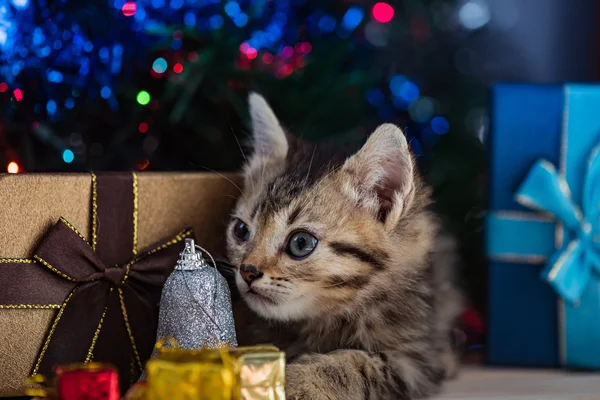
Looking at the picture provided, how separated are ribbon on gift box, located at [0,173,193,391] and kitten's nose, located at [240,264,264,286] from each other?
6.2 inches

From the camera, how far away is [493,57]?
6.96ft

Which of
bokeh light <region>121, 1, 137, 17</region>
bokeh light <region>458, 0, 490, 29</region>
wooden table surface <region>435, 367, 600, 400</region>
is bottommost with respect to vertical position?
wooden table surface <region>435, 367, 600, 400</region>

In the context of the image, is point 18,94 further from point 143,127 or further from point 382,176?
point 382,176

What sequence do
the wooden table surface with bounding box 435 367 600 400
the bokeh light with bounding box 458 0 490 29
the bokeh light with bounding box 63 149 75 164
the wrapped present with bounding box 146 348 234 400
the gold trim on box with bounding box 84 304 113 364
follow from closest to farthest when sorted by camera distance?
1. the wrapped present with bounding box 146 348 234 400
2. the gold trim on box with bounding box 84 304 113 364
3. the wooden table surface with bounding box 435 367 600 400
4. the bokeh light with bounding box 63 149 75 164
5. the bokeh light with bounding box 458 0 490 29

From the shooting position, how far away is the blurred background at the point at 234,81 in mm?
1362

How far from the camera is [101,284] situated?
1166 millimetres

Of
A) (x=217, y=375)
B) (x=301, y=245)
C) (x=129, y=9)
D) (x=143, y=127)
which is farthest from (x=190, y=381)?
(x=129, y=9)

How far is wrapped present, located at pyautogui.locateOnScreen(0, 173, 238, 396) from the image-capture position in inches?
43.9

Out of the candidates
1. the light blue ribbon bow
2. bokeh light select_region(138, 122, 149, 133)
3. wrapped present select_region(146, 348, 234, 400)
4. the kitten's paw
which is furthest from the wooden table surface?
bokeh light select_region(138, 122, 149, 133)

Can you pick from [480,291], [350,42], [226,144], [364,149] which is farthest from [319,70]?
[480,291]

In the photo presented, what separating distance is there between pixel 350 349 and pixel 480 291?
0.81 metres

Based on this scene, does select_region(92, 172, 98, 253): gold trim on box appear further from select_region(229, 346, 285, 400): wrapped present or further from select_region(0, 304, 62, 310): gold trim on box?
select_region(229, 346, 285, 400): wrapped present

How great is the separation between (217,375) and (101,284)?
0.39 metres

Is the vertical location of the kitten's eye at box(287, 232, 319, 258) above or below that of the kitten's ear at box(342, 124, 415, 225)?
below
